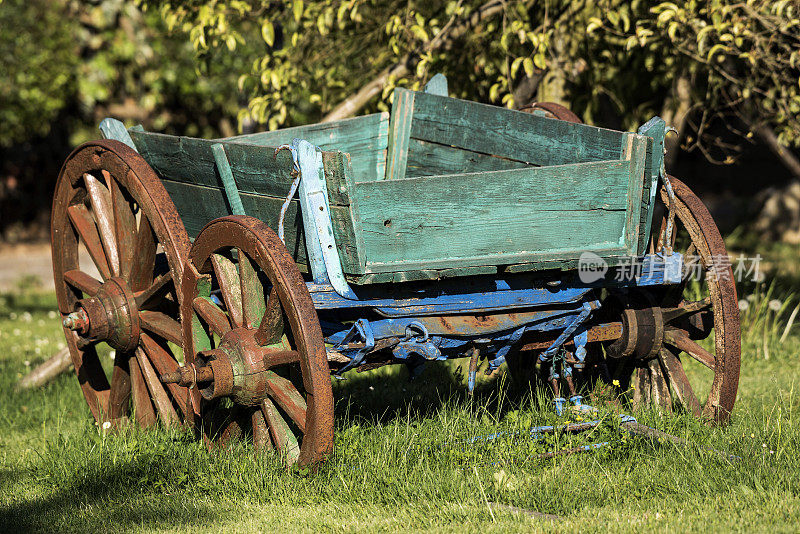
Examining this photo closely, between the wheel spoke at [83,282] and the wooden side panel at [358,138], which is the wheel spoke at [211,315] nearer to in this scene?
the wheel spoke at [83,282]

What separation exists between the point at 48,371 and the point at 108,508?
1778mm

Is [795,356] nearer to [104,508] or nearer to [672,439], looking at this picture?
[672,439]

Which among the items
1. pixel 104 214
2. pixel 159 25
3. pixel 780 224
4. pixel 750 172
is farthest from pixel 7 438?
pixel 750 172

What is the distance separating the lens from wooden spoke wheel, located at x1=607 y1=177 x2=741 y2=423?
10.9ft

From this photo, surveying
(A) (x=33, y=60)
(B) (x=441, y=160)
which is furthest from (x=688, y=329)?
(A) (x=33, y=60)

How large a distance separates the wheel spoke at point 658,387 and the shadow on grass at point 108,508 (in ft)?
5.96

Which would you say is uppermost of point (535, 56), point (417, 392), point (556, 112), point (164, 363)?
point (535, 56)

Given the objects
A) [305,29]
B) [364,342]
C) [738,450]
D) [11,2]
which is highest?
[11,2]

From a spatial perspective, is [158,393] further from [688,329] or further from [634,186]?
[688,329]

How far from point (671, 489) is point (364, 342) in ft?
3.74

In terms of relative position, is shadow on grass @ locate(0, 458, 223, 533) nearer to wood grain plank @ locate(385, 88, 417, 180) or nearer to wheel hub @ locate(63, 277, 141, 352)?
wheel hub @ locate(63, 277, 141, 352)

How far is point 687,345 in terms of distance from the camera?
3562 millimetres

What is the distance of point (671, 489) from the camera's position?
3.03 metres

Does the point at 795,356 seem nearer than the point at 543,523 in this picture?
No
